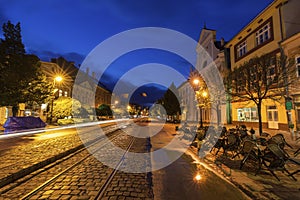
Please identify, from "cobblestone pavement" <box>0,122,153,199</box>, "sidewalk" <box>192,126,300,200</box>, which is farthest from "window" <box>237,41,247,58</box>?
"cobblestone pavement" <box>0,122,153,199</box>

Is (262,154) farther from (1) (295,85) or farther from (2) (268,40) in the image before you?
(2) (268,40)

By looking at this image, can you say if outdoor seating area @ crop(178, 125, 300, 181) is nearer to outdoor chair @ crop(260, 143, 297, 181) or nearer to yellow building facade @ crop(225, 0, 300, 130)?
outdoor chair @ crop(260, 143, 297, 181)

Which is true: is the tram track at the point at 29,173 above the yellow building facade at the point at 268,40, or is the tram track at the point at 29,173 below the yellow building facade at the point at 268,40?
below

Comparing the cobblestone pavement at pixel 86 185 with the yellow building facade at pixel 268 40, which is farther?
the yellow building facade at pixel 268 40

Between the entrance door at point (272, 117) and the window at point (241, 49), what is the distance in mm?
8879

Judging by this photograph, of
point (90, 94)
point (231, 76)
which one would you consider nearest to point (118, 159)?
point (231, 76)

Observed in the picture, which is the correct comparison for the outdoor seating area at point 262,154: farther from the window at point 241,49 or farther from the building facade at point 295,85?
the window at point 241,49

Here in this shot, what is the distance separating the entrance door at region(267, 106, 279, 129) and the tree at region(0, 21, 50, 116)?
95.2 feet

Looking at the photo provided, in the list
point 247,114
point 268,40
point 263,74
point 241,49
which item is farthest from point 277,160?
point 241,49

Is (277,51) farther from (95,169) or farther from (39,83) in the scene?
(39,83)

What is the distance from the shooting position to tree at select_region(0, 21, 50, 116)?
22.0 m

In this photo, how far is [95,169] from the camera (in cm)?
631

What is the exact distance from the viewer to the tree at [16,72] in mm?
22000

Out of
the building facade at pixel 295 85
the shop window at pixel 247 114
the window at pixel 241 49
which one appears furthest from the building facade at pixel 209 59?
the building facade at pixel 295 85
